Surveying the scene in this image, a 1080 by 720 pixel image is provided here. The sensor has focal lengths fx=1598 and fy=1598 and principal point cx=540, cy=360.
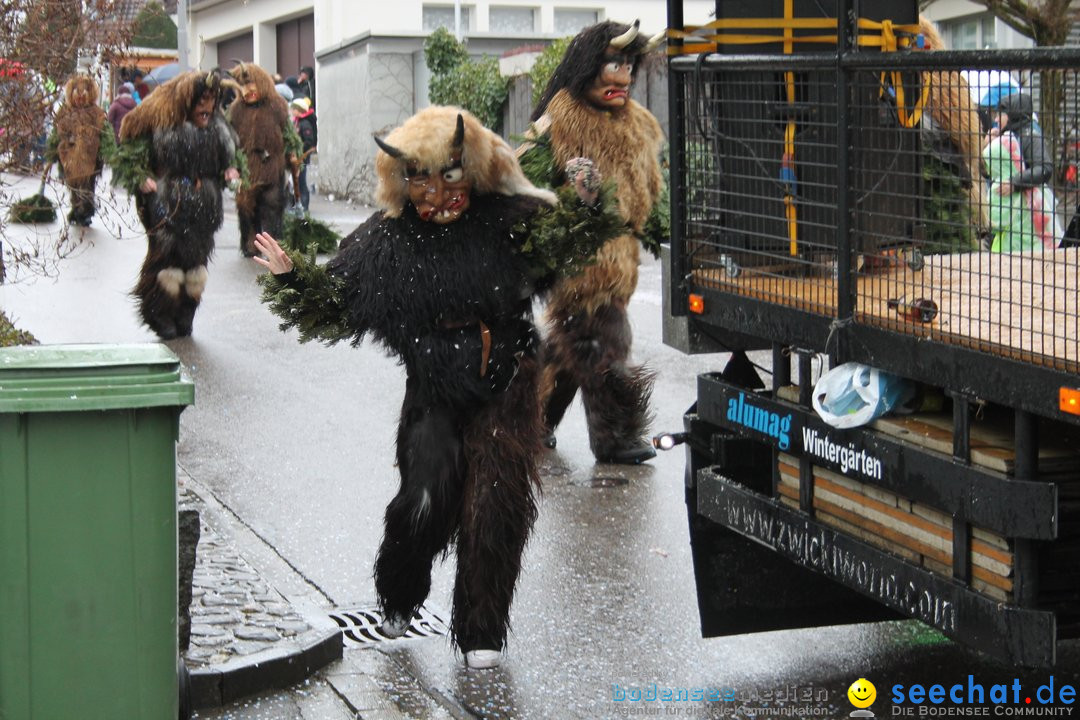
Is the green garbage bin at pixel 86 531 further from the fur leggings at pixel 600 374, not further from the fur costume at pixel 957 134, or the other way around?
the fur leggings at pixel 600 374

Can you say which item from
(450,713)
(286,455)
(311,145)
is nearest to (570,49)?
(286,455)

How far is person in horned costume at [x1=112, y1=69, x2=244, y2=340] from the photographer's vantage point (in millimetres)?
11164

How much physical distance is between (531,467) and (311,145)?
20261mm

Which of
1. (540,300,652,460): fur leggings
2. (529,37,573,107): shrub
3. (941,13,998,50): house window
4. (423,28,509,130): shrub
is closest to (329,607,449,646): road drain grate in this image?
(540,300,652,460): fur leggings

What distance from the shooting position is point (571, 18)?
34406mm

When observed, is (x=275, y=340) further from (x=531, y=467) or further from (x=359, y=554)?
(x=531, y=467)

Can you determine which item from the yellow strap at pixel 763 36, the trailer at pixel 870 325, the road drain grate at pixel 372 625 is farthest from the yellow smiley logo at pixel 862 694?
the yellow strap at pixel 763 36

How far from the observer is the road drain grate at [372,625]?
5.54m

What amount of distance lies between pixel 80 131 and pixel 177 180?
2320 millimetres

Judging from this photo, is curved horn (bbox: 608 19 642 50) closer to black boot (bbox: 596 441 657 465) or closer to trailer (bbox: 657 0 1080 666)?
trailer (bbox: 657 0 1080 666)

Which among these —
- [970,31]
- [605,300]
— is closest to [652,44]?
[605,300]

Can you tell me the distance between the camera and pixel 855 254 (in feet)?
14.3

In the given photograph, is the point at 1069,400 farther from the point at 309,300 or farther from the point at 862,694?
the point at 309,300

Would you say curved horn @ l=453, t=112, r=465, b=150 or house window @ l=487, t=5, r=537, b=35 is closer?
curved horn @ l=453, t=112, r=465, b=150
